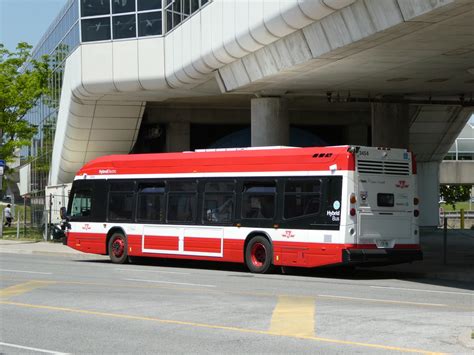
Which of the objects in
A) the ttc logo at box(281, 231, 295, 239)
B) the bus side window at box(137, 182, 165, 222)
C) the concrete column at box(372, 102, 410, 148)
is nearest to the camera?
the ttc logo at box(281, 231, 295, 239)

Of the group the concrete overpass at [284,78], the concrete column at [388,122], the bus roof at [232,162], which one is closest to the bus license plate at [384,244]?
the bus roof at [232,162]

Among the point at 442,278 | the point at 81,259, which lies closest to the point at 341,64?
the point at 442,278

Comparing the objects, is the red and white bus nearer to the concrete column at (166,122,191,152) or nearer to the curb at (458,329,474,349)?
the curb at (458,329,474,349)

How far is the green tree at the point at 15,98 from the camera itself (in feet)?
160

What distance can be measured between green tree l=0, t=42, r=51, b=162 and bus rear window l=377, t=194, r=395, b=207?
3119cm

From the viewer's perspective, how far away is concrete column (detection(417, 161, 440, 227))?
4947cm

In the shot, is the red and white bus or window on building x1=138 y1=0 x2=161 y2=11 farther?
window on building x1=138 y1=0 x2=161 y2=11

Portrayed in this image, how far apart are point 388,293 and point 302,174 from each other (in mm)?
5023

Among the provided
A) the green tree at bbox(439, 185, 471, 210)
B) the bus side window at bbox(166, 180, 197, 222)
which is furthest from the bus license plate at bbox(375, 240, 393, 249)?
the green tree at bbox(439, 185, 471, 210)

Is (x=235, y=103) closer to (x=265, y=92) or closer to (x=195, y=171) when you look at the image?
(x=265, y=92)

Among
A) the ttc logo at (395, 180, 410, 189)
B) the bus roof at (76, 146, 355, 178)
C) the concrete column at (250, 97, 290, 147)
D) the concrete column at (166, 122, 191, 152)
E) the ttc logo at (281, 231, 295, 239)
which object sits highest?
the concrete column at (166, 122, 191, 152)

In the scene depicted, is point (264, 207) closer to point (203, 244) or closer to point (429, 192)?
point (203, 244)

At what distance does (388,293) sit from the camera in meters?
16.7

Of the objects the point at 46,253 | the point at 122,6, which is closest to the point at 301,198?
the point at 46,253
